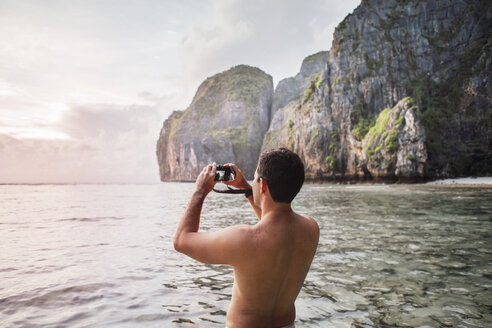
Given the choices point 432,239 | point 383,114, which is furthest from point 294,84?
point 432,239

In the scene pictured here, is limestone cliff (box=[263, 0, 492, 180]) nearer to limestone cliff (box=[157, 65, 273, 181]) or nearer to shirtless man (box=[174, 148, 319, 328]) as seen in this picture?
shirtless man (box=[174, 148, 319, 328])

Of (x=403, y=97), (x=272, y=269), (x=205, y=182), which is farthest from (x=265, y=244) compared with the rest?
(x=403, y=97)

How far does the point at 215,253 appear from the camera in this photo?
6.61 ft

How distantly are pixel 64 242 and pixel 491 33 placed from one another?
6924cm

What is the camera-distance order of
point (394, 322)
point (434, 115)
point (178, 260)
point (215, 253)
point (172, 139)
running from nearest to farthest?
point (215, 253)
point (394, 322)
point (178, 260)
point (434, 115)
point (172, 139)

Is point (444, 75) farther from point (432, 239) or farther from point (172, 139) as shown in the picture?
point (172, 139)

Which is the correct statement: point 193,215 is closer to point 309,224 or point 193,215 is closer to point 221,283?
point 309,224

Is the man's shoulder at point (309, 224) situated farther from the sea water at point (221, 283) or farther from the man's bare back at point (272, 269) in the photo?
the sea water at point (221, 283)

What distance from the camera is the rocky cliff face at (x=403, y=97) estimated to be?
4766cm

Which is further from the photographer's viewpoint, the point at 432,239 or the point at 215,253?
the point at 432,239

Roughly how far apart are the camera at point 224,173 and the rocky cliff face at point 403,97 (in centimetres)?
5142

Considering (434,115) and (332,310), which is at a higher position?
(434,115)

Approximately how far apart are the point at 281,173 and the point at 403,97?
211ft

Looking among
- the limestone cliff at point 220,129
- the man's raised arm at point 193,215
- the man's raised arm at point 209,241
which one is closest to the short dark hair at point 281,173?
the man's raised arm at point 209,241
